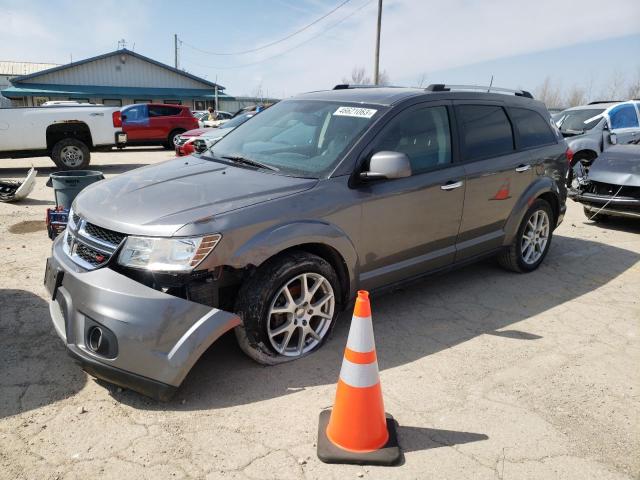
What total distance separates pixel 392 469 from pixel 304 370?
3.23 feet

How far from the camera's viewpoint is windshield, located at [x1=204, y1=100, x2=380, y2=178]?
11.7ft

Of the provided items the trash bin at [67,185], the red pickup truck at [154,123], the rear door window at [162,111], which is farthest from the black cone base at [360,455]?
the rear door window at [162,111]

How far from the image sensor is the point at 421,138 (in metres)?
3.96

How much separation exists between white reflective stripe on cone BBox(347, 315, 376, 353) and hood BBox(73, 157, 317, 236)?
3.31 ft

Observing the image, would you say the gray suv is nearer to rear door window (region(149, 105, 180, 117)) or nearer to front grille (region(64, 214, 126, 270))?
front grille (region(64, 214, 126, 270))

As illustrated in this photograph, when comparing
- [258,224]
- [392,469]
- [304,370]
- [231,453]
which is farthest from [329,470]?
[258,224]

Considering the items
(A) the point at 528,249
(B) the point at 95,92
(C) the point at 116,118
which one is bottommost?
(A) the point at 528,249

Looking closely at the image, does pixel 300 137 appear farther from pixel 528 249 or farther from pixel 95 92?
pixel 95 92

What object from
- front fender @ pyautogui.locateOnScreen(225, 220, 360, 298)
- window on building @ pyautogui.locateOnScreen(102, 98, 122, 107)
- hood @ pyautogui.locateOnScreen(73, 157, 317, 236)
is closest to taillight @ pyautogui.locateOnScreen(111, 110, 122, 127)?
hood @ pyautogui.locateOnScreen(73, 157, 317, 236)

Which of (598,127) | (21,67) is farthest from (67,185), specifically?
(21,67)

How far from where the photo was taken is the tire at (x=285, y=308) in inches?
119

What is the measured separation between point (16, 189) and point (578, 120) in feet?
36.6

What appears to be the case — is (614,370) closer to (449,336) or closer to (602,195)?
(449,336)

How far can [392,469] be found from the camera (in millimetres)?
2420
